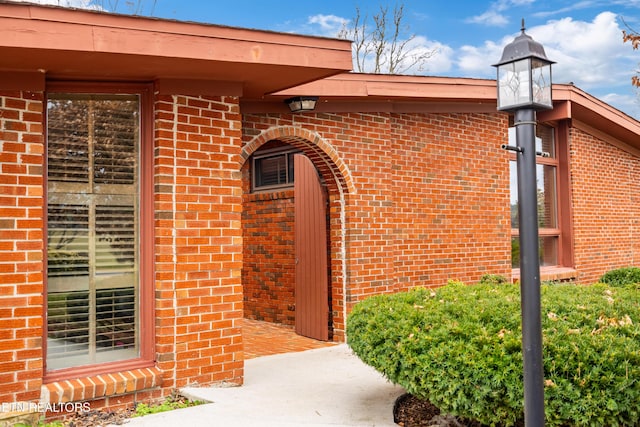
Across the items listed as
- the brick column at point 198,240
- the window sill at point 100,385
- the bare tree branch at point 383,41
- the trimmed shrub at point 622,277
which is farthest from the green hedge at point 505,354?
the bare tree branch at point 383,41

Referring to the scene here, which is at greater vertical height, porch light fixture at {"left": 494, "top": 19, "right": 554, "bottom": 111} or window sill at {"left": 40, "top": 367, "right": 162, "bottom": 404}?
porch light fixture at {"left": 494, "top": 19, "right": 554, "bottom": 111}

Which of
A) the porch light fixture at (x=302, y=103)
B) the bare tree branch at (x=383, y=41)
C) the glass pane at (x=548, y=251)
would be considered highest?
the bare tree branch at (x=383, y=41)

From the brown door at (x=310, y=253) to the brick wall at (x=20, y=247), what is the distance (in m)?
3.95

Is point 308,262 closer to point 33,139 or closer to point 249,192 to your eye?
point 249,192

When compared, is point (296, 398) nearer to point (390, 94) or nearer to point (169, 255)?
point (169, 255)

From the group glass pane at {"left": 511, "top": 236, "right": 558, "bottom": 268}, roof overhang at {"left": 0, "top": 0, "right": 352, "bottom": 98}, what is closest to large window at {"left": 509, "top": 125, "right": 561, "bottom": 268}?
glass pane at {"left": 511, "top": 236, "right": 558, "bottom": 268}

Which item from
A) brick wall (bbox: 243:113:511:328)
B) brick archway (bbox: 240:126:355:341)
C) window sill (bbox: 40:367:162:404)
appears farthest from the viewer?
brick wall (bbox: 243:113:511:328)

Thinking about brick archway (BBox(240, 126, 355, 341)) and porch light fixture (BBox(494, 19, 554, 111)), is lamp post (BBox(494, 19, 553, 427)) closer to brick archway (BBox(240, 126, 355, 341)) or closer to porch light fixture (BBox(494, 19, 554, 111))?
porch light fixture (BBox(494, 19, 554, 111))

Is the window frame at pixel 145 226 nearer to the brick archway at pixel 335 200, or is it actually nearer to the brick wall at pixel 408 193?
the brick wall at pixel 408 193

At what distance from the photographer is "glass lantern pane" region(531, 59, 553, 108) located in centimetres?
319

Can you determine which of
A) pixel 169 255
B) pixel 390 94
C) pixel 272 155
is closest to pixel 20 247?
pixel 169 255

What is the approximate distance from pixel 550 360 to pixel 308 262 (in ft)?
16.0

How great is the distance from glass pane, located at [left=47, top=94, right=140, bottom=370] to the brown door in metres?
3.16

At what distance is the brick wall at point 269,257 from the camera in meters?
9.32
